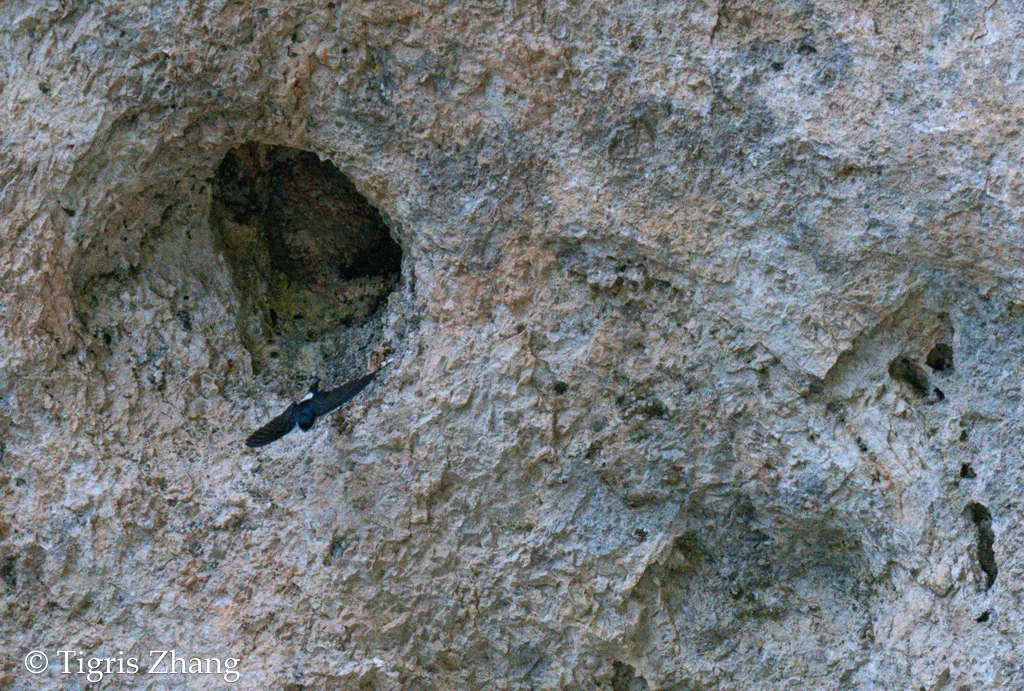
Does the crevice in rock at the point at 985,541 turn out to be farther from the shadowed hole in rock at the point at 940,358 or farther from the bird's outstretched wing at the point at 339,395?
the bird's outstretched wing at the point at 339,395

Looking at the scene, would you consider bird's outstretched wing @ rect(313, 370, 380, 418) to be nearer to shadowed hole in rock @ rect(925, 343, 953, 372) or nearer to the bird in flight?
the bird in flight

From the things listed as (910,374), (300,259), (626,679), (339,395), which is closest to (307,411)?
(339,395)

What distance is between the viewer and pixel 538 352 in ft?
4.76

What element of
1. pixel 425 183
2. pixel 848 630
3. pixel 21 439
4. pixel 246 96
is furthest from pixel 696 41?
pixel 21 439

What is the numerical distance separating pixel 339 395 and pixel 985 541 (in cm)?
96

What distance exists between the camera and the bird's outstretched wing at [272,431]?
151 centimetres

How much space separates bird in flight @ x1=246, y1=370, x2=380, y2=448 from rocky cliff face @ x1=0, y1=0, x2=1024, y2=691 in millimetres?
24

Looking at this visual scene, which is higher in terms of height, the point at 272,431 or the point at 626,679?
the point at 272,431

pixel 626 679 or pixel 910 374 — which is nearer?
pixel 910 374

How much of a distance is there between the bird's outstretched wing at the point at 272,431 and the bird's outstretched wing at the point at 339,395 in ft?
0.16

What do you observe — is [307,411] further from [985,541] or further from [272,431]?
[985,541]

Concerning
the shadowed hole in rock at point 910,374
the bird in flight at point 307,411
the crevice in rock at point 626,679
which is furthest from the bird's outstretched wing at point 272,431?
the shadowed hole in rock at point 910,374

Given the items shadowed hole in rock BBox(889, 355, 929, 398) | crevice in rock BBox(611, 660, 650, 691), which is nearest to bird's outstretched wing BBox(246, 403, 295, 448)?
crevice in rock BBox(611, 660, 650, 691)

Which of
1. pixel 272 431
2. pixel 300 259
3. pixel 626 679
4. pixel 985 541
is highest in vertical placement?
pixel 300 259
